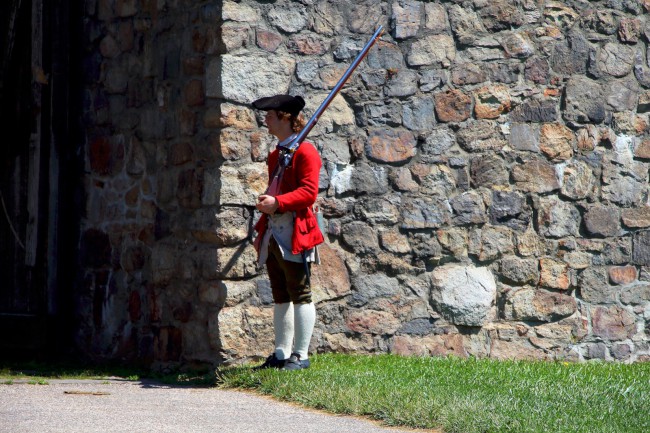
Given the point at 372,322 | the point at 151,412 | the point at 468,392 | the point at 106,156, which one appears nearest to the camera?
the point at 151,412

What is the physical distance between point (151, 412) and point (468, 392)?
1624mm

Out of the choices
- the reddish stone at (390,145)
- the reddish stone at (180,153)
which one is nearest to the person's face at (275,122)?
the reddish stone at (180,153)

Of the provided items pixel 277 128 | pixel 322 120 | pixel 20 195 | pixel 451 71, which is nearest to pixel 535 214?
pixel 451 71

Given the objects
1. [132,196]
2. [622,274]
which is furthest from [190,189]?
[622,274]

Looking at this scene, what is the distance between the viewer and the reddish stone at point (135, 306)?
24.8 feet

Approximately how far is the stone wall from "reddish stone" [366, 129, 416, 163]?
1 centimetres

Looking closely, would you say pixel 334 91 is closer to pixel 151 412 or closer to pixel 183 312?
pixel 183 312

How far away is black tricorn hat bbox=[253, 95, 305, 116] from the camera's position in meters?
6.52

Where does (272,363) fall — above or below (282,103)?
below

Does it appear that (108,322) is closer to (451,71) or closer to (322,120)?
(322,120)

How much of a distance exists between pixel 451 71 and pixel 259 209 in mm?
1945

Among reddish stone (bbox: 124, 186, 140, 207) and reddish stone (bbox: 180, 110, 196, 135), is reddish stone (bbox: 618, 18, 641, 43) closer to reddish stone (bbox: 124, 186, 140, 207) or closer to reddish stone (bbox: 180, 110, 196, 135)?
reddish stone (bbox: 180, 110, 196, 135)

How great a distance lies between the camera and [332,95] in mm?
6734

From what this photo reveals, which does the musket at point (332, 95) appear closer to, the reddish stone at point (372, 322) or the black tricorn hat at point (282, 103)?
the black tricorn hat at point (282, 103)
